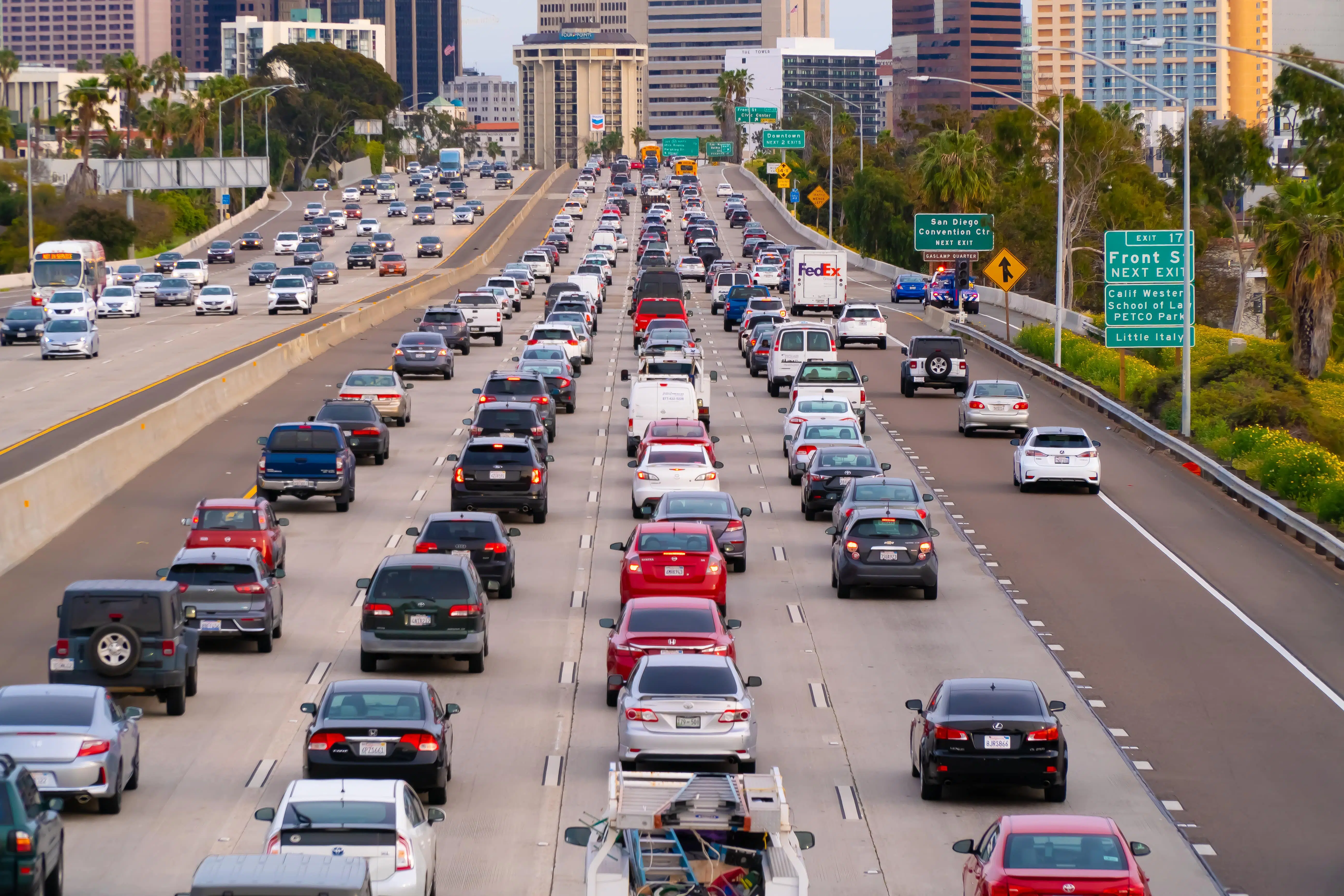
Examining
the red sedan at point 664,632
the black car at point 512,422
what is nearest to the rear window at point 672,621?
the red sedan at point 664,632

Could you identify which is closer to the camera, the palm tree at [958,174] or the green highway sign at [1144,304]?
the green highway sign at [1144,304]

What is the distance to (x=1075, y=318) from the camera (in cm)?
8044

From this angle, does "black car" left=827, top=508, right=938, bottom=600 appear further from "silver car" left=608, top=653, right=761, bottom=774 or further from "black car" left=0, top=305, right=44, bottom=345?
"black car" left=0, top=305, right=44, bottom=345

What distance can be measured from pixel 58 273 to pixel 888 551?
59.9 m

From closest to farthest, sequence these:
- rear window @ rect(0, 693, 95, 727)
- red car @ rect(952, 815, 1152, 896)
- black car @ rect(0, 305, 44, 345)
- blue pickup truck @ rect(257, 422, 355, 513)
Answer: red car @ rect(952, 815, 1152, 896)
rear window @ rect(0, 693, 95, 727)
blue pickup truck @ rect(257, 422, 355, 513)
black car @ rect(0, 305, 44, 345)

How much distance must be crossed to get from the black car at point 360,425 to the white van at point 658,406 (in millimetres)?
5440

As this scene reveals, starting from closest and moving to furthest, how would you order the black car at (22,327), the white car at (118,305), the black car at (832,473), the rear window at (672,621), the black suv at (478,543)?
the rear window at (672,621), the black suv at (478,543), the black car at (832,473), the black car at (22,327), the white car at (118,305)

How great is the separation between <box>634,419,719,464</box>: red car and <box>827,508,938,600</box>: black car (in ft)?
22.4

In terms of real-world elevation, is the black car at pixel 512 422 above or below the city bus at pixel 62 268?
below

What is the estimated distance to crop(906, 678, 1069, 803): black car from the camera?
18578 mm

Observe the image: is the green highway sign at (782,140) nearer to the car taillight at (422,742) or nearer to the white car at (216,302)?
the white car at (216,302)

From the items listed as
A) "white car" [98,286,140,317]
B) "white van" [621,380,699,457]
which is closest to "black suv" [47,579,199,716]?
"white van" [621,380,699,457]

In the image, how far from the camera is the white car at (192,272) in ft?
305

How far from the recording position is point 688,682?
19.5 metres
